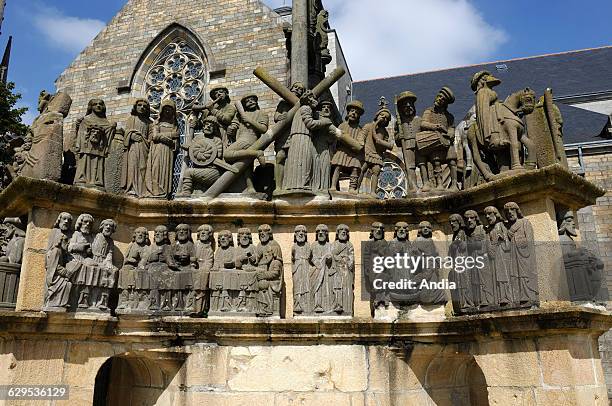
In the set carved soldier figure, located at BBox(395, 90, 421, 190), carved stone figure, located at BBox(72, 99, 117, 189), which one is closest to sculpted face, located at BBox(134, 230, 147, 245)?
carved stone figure, located at BBox(72, 99, 117, 189)

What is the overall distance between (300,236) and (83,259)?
2.17 meters

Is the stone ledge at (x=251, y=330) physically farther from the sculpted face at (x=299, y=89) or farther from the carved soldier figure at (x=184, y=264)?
the sculpted face at (x=299, y=89)

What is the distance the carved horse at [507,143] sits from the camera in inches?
212

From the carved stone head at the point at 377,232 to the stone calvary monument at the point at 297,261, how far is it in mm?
24

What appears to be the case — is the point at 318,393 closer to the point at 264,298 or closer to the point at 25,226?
the point at 264,298

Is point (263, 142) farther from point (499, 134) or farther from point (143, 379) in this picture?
point (143, 379)

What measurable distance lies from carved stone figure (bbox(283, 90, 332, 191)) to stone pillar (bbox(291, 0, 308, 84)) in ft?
4.12

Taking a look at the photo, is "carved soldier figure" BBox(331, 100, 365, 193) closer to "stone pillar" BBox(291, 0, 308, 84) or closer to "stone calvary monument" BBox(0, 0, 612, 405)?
"stone calvary monument" BBox(0, 0, 612, 405)

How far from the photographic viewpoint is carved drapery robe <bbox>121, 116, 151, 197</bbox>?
605cm

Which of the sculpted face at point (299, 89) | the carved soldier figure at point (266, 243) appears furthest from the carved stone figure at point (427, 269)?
the sculpted face at point (299, 89)

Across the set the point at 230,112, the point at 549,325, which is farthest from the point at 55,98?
the point at 549,325

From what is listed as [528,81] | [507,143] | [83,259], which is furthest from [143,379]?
[528,81]

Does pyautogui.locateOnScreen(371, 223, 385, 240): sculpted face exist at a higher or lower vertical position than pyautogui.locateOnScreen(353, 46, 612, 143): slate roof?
lower

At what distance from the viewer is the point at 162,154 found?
6.21 m
